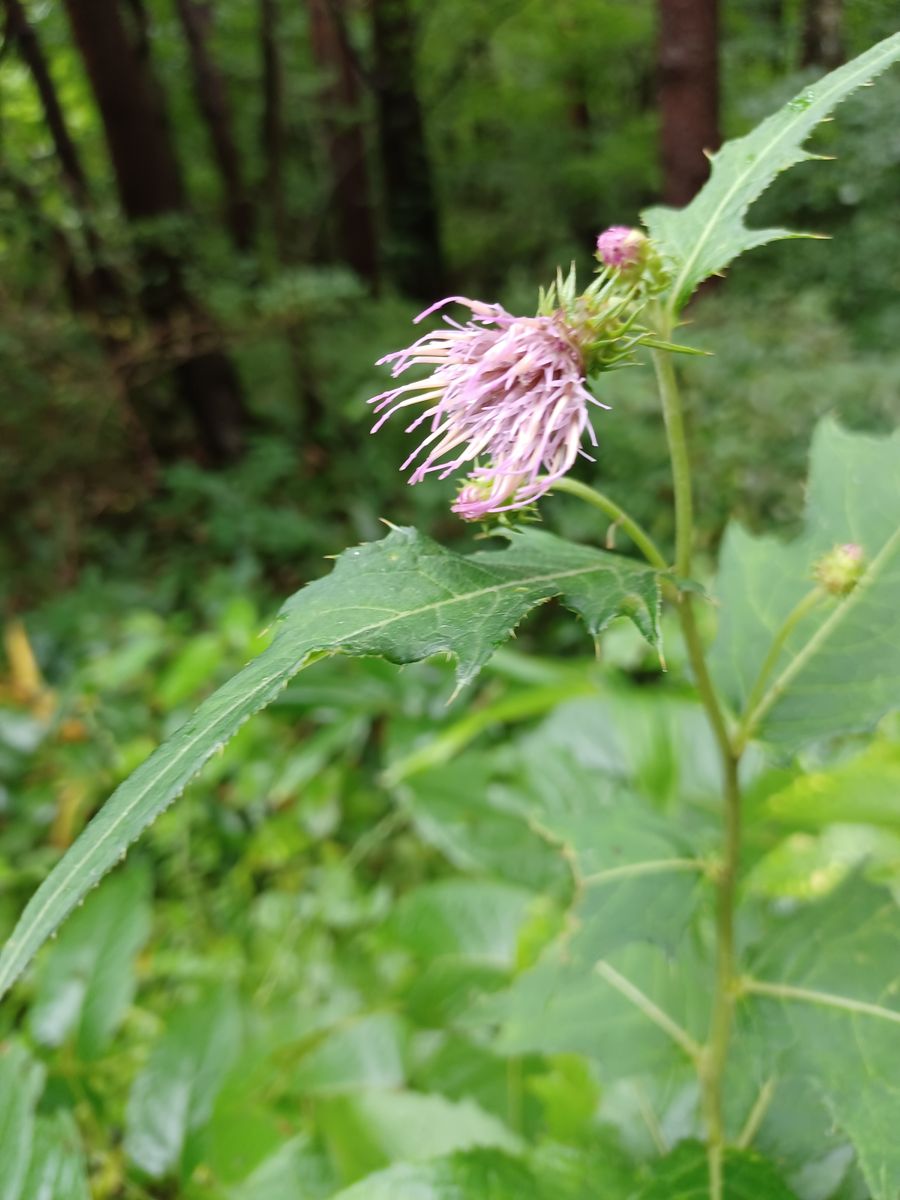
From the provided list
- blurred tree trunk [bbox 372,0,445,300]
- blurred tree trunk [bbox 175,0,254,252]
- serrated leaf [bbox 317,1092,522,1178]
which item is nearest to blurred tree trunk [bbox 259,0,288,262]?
blurred tree trunk [bbox 175,0,254,252]

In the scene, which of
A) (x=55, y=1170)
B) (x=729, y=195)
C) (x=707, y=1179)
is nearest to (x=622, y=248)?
(x=729, y=195)

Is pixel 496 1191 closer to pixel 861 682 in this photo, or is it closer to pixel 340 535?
pixel 861 682

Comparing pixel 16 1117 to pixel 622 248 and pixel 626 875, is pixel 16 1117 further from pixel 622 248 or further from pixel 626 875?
Result: pixel 622 248

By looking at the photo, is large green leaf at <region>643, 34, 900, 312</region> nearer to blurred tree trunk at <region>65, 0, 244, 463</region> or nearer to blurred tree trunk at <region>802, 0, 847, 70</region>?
blurred tree trunk at <region>802, 0, 847, 70</region>

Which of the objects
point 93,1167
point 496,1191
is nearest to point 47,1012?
point 93,1167

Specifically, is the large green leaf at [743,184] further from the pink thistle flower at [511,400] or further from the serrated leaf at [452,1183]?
the serrated leaf at [452,1183]

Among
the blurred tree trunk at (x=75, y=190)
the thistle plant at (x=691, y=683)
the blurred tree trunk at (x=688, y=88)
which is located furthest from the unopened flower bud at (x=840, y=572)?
the blurred tree trunk at (x=75, y=190)
